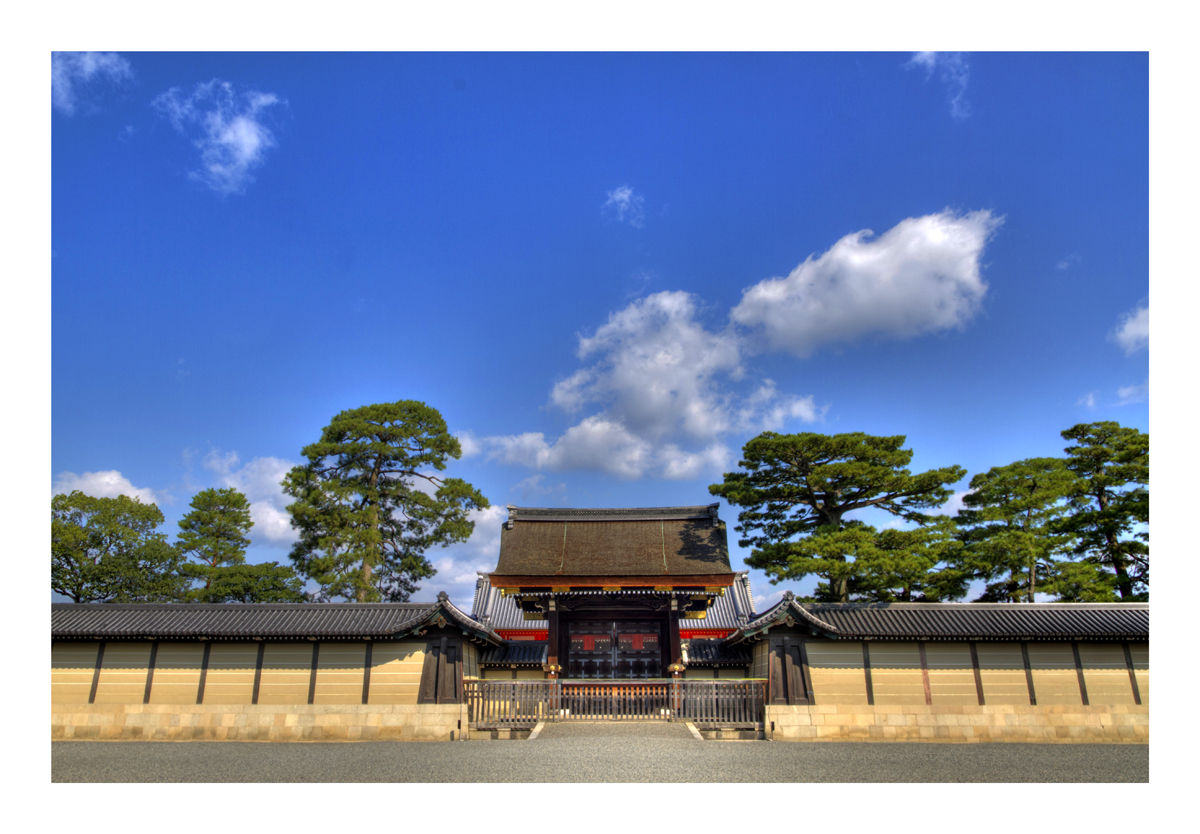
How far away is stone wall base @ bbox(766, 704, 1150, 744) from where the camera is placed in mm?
15281

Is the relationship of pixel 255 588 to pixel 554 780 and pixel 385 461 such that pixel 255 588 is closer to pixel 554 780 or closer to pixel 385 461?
pixel 385 461

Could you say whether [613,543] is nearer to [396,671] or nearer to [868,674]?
[396,671]

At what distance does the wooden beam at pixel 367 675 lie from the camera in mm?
15703

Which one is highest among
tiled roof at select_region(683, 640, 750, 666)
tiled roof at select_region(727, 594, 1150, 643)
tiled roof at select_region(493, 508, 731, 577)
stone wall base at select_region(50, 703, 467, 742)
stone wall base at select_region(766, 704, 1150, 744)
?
tiled roof at select_region(493, 508, 731, 577)

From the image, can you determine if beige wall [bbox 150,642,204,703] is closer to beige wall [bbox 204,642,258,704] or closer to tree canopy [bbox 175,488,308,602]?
beige wall [bbox 204,642,258,704]

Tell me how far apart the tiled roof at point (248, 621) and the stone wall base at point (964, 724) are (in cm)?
880

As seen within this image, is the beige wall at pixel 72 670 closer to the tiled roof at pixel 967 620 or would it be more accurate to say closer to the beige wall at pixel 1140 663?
the tiled roof at pixel 967 620

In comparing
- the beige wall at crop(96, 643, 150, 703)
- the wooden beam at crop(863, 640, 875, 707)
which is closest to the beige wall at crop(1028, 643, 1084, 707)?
the wooden beam at crop(863, 640, 875, 707)

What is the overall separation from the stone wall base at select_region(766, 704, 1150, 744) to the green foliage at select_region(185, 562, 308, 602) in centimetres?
2212

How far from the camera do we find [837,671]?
1608 centimetres

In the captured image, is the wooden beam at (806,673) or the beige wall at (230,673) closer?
the beige wall at (230,673)

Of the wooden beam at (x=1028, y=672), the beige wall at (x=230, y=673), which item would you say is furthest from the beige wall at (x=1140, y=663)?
the beige wall at (x=230, y=673)

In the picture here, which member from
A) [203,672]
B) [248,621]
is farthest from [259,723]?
[248,621]

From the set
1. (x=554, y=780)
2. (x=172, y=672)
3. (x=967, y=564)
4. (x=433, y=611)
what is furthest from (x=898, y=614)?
(x=172, y=672)
